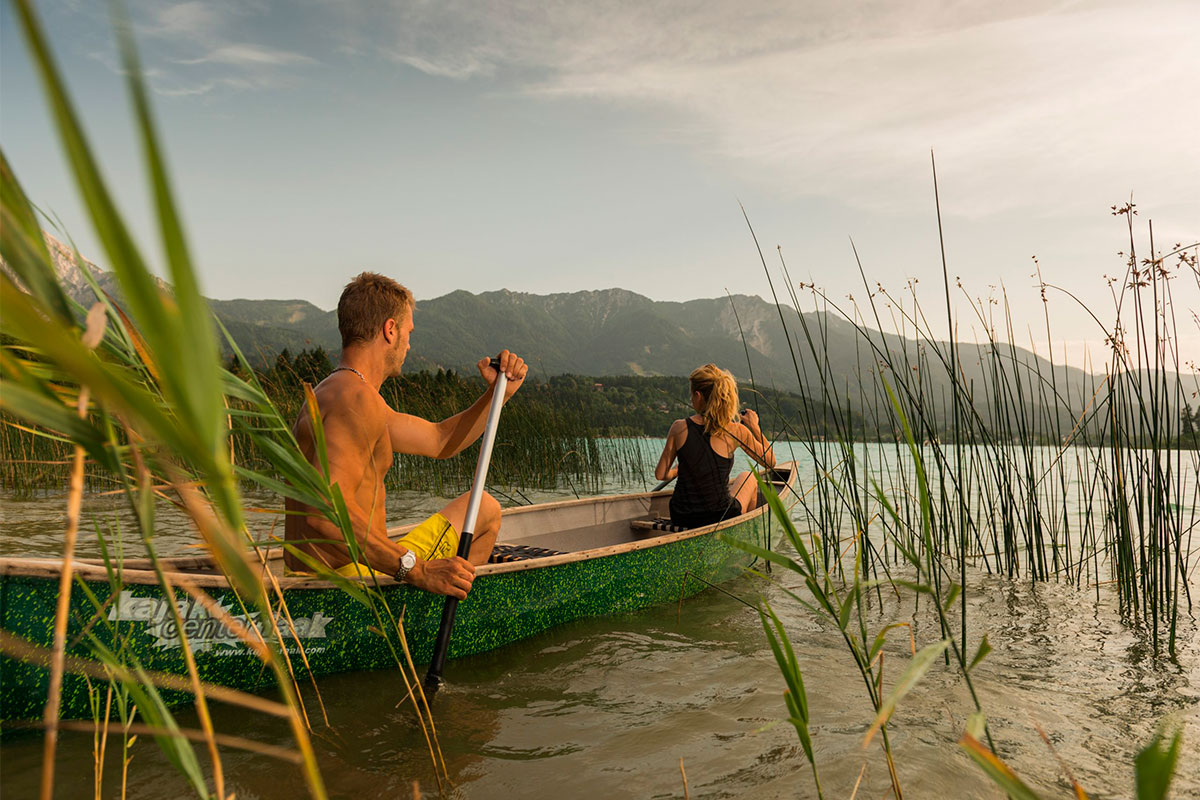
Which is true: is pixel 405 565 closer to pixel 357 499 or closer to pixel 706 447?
pixel 357 499


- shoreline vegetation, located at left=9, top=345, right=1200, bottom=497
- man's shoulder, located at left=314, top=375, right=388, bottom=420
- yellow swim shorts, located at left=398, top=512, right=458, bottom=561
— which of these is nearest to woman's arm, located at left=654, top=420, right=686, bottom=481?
yellow swim shorts, located at left=398, top=512, right=458, bottom=561

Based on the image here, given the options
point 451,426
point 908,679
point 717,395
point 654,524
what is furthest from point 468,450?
point 908,679

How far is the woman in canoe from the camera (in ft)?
17.3

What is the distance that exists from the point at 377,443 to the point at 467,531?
1.77 ft

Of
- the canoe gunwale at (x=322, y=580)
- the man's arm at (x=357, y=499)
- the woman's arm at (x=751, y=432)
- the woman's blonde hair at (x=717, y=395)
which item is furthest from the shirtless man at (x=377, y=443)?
the woman's blonde hair at (x=717, y=395)

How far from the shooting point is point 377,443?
10.2ft

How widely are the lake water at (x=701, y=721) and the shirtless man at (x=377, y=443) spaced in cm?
58

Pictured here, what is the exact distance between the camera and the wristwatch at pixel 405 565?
2.85 metres

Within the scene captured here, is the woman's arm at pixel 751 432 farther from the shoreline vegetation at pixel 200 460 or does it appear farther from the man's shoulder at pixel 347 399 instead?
the man's shoulder at pixel 347 399

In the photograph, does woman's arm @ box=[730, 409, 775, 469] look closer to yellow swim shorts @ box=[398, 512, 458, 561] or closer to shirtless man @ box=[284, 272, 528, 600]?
shirtless man @ box=[284, 272, 528, 600]

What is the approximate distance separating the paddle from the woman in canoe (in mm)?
2001

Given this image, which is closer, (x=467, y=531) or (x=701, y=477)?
(x=467, y=531)

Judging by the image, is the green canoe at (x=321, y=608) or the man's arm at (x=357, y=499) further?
the man's arm at (x=357, y=499)

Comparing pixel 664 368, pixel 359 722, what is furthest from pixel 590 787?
pixel 664 368
